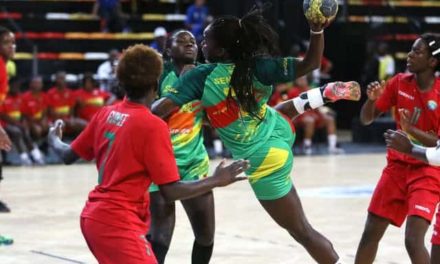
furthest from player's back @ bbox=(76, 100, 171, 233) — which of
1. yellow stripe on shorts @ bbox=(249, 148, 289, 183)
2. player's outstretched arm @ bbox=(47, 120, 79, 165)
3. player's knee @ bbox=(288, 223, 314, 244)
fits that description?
player's knee @ bbox=(288, 223, 314, 244)

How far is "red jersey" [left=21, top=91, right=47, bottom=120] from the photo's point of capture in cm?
1681

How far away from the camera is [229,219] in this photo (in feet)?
35.2

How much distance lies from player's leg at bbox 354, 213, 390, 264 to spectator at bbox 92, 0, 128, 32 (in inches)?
575

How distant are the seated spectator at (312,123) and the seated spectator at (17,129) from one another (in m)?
4.75

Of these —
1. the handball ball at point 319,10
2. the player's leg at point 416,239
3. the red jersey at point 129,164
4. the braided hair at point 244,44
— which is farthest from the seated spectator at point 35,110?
the red jersey at point 129,164

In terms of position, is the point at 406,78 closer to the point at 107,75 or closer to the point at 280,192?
the point at 280,192

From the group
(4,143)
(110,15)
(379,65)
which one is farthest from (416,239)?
(110,15)

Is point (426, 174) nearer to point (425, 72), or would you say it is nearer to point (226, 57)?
point (425, 72)

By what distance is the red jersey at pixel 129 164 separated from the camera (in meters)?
4.93

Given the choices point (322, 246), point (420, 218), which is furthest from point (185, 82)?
point (420, 218)

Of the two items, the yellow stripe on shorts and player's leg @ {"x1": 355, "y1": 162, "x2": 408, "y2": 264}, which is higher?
the yellow stripe on shorts

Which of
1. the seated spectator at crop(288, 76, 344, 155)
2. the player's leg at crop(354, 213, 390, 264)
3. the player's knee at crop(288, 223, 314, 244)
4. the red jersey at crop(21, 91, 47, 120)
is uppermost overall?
the player's knee at crop(288, 223, 314, 244)

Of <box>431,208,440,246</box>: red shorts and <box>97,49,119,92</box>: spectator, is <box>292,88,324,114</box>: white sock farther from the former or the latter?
<box>97,49,119,92</box>: spectator

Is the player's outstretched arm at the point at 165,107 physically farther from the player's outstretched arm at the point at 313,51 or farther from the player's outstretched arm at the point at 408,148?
the player's outstretched arm at the point at 408,148
